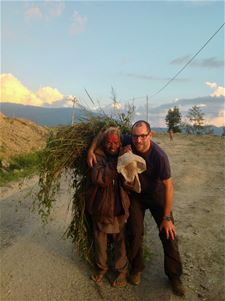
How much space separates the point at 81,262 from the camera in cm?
606

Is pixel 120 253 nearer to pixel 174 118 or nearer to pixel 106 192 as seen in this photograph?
pixel 106 192

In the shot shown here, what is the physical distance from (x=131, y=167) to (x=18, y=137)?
14.5 m

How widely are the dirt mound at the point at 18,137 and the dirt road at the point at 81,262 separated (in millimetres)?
6848

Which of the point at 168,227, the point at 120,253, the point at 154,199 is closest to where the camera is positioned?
the point at 168,227

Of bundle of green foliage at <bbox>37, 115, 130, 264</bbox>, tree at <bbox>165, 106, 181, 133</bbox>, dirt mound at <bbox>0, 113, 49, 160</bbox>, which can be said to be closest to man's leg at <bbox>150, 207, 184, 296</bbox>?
bundle of green foliage at <bbox>37, 115, 130, 264</bbox>

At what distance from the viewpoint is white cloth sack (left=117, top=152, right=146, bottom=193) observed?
4824 millimetres

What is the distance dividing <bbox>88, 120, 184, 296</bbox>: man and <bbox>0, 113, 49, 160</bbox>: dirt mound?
10361 millimetres

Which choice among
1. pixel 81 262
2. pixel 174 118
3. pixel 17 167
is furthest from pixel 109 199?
pixel 174 118

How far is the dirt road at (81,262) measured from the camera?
530cm

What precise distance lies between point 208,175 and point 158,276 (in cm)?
700

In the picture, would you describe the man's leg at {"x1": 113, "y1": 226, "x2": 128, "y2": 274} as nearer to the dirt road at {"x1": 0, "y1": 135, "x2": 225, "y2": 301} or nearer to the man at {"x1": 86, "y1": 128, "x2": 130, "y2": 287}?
the man at {"x1": 86, "y1": 128, "x2": 130, "y2": 287}

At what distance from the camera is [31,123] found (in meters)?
22.2

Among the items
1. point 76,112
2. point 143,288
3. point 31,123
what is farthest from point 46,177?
point 31,123

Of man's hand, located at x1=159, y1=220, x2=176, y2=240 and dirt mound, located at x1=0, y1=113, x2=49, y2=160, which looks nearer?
man's hand, located at x1=159, y1=220, x2=176, y2=240
